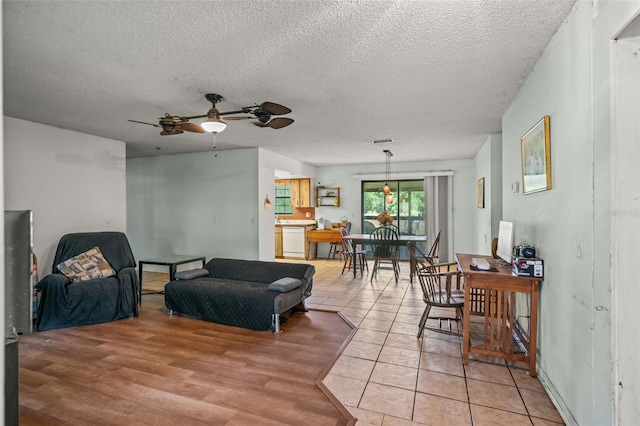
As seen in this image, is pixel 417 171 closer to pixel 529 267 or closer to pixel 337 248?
pixel 337 248

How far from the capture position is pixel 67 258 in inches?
155

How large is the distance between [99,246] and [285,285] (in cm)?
260

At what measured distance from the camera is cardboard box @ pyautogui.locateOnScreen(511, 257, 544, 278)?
94.6 inches

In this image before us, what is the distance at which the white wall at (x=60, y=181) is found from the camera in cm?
392

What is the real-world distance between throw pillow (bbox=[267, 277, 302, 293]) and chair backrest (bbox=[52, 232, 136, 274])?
2154 mm

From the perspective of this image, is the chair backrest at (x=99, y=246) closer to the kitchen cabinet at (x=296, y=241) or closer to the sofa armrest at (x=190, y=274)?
the sofa armrest at (x=190, y=274)

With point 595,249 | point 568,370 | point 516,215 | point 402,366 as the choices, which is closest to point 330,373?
point 402,366

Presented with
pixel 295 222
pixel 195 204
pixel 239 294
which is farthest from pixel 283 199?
pixel 239 294

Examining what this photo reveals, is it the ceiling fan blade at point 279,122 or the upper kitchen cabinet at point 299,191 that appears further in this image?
the upper kitchen cabinet at point 299,191

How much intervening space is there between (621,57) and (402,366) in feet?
7.81

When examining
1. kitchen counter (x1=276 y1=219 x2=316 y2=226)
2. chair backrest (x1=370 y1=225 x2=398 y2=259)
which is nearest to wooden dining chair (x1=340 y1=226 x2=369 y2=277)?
chair backrest (x1=370 y1=225 x2=398 y2=259)

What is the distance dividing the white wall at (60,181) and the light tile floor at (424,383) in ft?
13.3

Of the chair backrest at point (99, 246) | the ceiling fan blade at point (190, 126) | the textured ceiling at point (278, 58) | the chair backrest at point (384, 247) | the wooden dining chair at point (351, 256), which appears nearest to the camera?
the textured ceiling at point (278, 58)

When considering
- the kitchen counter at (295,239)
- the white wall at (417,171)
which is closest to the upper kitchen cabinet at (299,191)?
the white wall at (417,171)
